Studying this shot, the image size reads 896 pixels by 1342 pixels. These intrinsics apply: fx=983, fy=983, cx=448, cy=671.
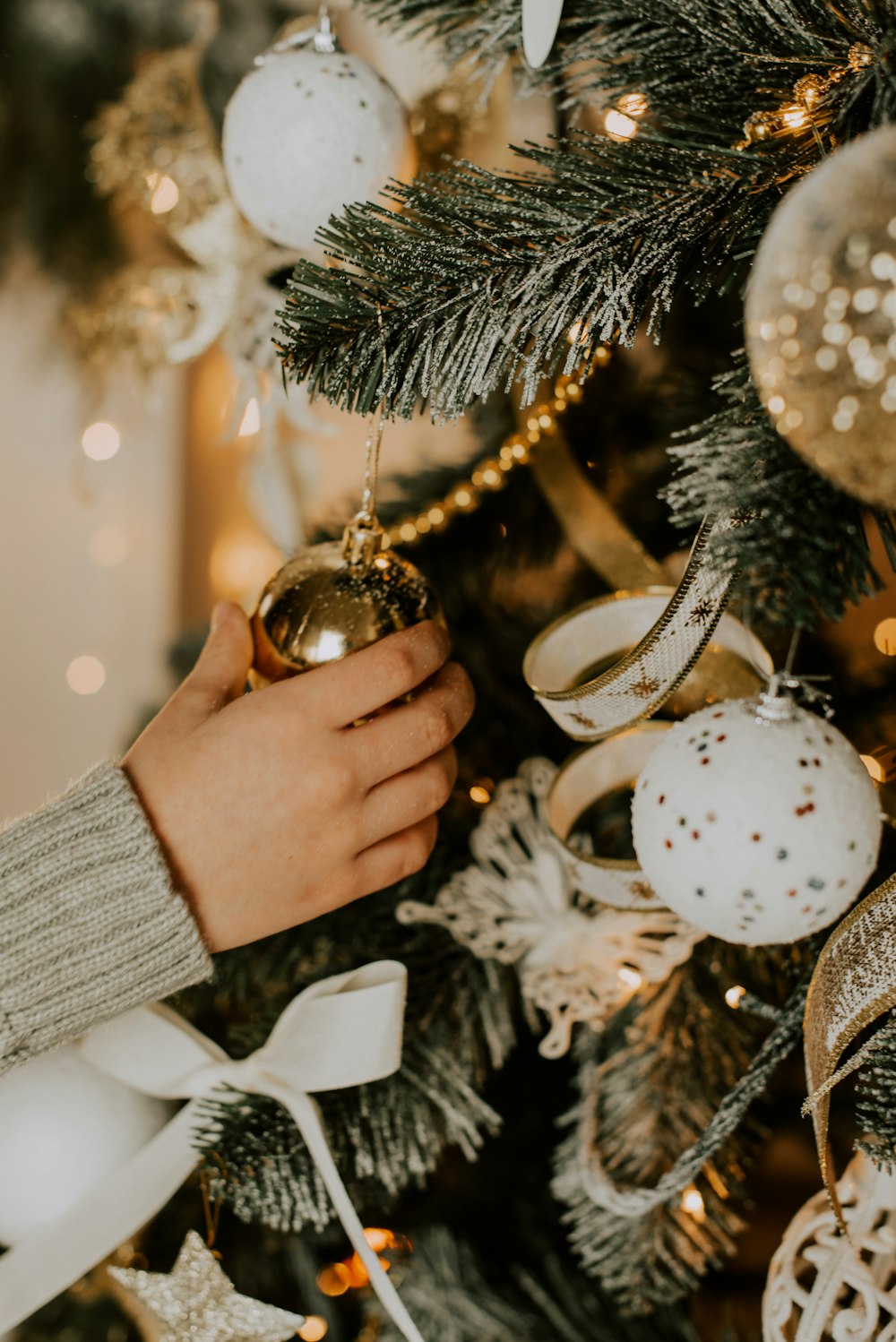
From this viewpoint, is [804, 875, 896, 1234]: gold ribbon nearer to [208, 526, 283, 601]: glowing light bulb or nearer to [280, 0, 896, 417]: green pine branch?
[280, 0, 896, 417]: green pine branch

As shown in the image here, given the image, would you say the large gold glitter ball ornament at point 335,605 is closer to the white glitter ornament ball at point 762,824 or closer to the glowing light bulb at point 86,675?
the white glitter ornament ball at point 762,824

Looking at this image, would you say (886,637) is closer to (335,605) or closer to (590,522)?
(590,522)

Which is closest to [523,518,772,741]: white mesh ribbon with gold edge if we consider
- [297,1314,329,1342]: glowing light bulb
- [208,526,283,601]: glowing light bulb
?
[297,1314,329,1342]: glowing light bulb

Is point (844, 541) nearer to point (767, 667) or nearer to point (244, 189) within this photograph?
point (767, 667)

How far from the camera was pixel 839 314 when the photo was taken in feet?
0.65

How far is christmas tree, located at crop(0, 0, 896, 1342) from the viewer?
29 cm

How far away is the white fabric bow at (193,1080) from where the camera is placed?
1.42ft

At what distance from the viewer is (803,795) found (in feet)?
0.99

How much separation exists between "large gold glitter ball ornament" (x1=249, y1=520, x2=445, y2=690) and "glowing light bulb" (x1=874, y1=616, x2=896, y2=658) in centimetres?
26

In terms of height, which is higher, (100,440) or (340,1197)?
(100,440)

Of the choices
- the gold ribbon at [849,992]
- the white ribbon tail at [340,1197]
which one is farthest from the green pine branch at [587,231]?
the white ribbon tail at [340,1197]

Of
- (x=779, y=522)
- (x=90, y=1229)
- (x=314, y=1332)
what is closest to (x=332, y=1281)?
(x=314, y=1332)

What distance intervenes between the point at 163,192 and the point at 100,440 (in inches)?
13.8

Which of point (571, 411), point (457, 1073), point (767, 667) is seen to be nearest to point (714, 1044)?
point (457, 1073)
